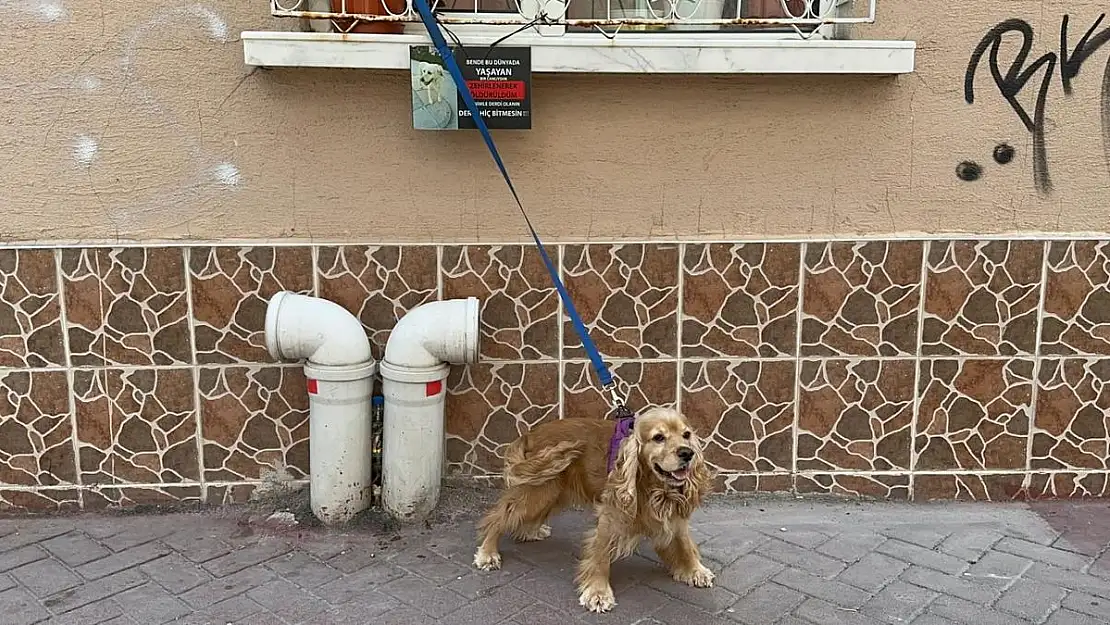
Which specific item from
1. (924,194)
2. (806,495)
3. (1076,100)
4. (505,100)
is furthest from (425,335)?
(1076,100)

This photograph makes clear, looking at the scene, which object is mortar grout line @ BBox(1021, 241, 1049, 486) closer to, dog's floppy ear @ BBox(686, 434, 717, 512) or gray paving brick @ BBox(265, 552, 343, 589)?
dog's floppy ear @ BBox(686, 434, 717, 512)

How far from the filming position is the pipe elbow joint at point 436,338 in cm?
399

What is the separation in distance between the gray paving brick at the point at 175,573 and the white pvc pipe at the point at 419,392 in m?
0.86

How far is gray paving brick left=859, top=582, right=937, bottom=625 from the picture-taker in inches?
139

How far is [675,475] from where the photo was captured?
11.2ft

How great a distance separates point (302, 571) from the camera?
385 centimetres

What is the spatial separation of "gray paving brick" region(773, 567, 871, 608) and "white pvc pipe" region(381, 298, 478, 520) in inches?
63.6

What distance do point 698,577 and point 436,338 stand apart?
1.50 metres

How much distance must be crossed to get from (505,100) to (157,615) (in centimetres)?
253

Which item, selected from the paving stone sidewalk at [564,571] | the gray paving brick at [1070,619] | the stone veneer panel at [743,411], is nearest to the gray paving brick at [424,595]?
the paving stone sidewalk at [564,571]

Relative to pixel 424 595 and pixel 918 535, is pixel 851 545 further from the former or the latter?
pixel 424 595

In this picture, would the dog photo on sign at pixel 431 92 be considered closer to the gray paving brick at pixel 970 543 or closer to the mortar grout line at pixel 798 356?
the mortar grout line at pixel 798 356

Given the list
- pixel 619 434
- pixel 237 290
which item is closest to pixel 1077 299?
pixel 619 434

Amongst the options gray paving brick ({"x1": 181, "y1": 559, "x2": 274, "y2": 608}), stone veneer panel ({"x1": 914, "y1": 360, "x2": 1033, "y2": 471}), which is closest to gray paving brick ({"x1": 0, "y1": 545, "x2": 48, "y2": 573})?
gray paving brick ({"x1": 181, "y1": 559, "x2": 274, "y2": 608})
